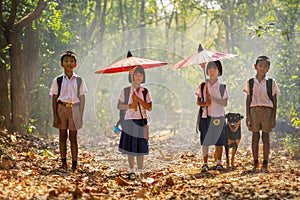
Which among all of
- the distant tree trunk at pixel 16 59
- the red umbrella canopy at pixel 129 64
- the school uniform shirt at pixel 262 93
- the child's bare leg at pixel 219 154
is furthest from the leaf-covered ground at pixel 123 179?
the red umbrella canopy at pixel 129 64

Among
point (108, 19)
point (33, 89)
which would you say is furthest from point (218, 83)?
point (108, 19)

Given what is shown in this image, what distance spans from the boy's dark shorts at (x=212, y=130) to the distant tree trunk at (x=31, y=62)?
7.45 m

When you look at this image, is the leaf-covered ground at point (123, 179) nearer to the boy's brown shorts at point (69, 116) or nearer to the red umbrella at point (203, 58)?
the boy's brown shorts at point (69, 116)

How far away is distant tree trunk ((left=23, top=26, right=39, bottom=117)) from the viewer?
15.8 metres

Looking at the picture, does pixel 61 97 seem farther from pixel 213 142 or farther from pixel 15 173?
pixel 213 142

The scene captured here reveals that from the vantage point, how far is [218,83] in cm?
1019

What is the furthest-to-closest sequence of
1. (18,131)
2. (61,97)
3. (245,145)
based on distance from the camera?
(245,145)
(18,131)
(61,97)

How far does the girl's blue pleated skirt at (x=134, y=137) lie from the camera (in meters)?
9.64

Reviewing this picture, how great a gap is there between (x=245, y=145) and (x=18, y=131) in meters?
6.96

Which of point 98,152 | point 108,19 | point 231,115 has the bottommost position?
point 98,152

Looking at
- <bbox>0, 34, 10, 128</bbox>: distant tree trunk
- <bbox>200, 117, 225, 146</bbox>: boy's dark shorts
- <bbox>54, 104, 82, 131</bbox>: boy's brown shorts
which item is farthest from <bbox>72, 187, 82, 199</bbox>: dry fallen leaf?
<bbox>0, 34, 10, 128</bbox>: distant tree trunk

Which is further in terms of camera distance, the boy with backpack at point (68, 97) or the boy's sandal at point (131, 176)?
the boy with backpack at point (68, 97)

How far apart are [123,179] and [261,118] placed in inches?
106

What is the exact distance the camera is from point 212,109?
1007 centimetres
